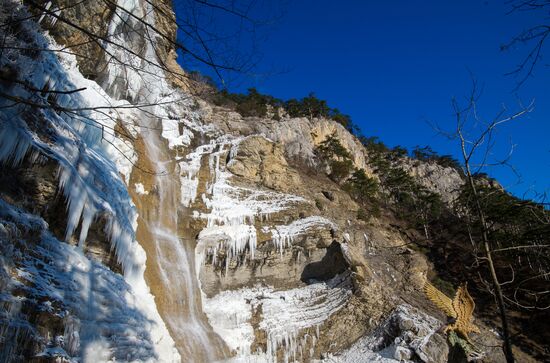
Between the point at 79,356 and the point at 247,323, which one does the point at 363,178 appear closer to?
the point at 247,323

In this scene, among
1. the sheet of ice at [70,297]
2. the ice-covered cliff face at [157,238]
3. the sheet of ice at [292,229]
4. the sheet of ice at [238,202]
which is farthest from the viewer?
the sheet of ice at [238,202]

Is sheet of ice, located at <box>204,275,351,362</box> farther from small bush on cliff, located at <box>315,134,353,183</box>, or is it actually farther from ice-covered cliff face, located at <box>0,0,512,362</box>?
small bush on cliff, located at <box>315,134,353,183</box>

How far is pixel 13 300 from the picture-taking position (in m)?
5.25

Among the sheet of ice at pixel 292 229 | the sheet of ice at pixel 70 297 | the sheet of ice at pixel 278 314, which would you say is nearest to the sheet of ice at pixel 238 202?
the sheet of ice at pixel 292 229

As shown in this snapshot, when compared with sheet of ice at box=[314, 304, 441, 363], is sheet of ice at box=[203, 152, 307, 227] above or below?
above

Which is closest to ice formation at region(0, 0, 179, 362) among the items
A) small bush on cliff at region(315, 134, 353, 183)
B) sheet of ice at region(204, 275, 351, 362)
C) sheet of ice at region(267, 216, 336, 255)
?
sheet of ice at region(204, 275, 351, 362)

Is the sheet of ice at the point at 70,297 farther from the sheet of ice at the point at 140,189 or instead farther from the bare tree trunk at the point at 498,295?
the bare tree trunk at the point at 498,295

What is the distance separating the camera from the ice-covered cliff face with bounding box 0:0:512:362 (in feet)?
17.7

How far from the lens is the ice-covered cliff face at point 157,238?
539 centimetres

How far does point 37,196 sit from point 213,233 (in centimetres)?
722

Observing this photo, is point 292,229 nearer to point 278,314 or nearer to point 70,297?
point 278,314

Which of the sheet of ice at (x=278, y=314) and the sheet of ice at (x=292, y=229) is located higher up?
the sheet of ice at (x=292, y=229)

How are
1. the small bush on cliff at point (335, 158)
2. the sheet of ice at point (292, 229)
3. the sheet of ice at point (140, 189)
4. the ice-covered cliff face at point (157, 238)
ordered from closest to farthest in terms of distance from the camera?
the ice-covered cliff face at point (157, 238)
the sheet of ice at point (140, 189)
the sheet of ice at point (292, 229)
the small bush on cliff at point (335, 158)

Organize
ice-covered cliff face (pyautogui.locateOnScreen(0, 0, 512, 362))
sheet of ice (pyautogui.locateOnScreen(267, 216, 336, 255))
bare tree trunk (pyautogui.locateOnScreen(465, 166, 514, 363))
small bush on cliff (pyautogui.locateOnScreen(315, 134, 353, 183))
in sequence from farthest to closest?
small bush on cliff (pyautogui.locateOnScreen(315, 134, 353, 183))
sheet of ice (pyautogui.locateOnScreen(267, 216, 336, 255))
ice-covered cliff face (pyautogui.locateOnScreen(0, 0, 512, 362))
bare tree trunk (pyautogui.locateOnScreen(465, 166, 514, 363))
